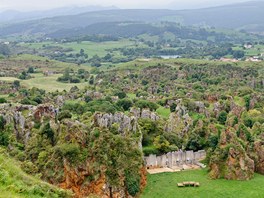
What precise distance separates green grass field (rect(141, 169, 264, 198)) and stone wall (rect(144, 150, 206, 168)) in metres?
2.26

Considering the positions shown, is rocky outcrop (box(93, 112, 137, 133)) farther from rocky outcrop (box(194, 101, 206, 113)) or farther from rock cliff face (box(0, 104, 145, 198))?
rocky outcrop (box(194, 101, 206, 113))

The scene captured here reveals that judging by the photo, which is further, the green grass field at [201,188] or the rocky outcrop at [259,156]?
the rocky outcrop at [259,156]

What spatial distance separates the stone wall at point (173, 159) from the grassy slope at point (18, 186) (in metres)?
21.1

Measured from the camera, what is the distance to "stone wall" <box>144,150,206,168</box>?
42.8 meters

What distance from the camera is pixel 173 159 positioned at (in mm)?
43781

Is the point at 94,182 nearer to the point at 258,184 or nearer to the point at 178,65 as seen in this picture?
the point at 258,184

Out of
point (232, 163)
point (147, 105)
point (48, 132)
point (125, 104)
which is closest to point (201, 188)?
point (232, 163)

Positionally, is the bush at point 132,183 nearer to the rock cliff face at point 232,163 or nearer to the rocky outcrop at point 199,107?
the rock cliff face at point 232,163

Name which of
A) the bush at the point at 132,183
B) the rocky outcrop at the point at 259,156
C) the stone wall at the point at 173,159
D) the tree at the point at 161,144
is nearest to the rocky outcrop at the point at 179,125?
the tree at the point at 161,144

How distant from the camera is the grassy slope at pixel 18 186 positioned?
17.1 metres

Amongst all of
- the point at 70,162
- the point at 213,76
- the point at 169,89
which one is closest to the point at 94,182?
the point at 70,162

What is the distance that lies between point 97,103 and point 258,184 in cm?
3612

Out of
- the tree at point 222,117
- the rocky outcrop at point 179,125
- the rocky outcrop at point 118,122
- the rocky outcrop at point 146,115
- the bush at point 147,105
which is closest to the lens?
the rocky outcrop at point 118,122

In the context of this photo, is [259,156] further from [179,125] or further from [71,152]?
[71,152]
